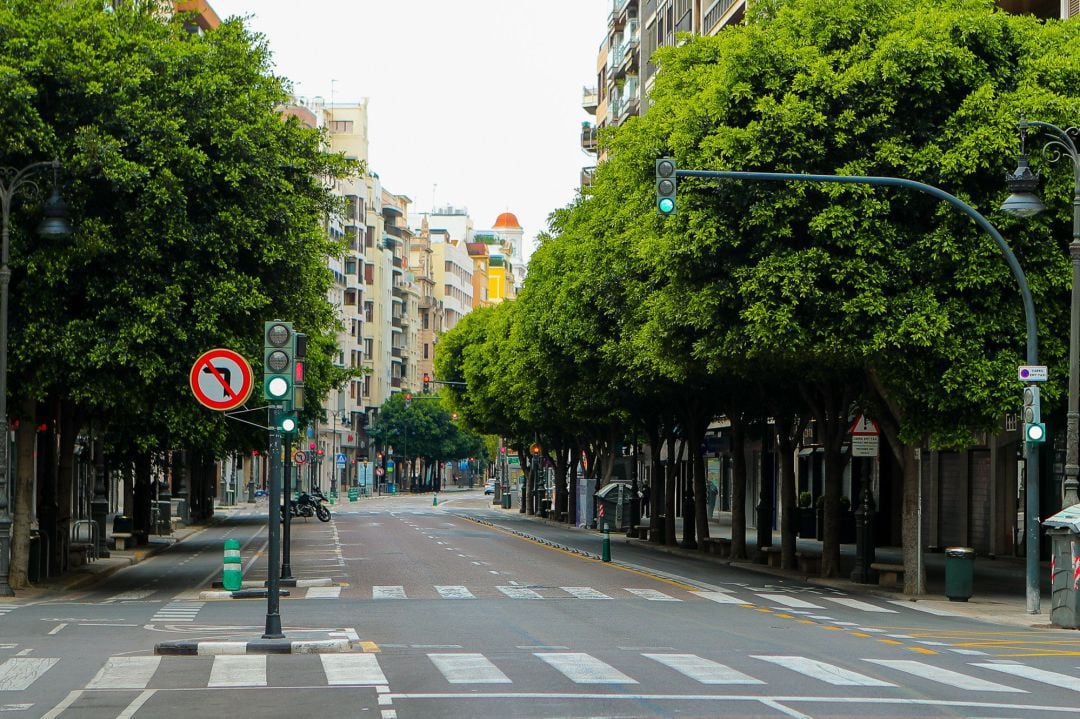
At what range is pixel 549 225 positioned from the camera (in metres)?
54.0

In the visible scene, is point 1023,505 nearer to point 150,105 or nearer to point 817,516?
point 817,516

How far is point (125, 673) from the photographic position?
1549 cm

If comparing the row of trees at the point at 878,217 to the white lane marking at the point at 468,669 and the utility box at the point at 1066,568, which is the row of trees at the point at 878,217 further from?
the white lane marking at the point at 468,669

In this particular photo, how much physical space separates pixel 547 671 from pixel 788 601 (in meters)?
12.7

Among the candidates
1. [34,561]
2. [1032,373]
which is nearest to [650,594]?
[1032,373]

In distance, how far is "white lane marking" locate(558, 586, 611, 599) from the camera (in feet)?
89.6

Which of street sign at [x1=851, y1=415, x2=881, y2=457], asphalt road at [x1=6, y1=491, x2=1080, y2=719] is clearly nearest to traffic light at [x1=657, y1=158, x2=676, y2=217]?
asphalt road at [x1=6, y1=491, x2=1080, y2=719]

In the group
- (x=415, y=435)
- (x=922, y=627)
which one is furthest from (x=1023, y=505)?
(x=415, y=435)

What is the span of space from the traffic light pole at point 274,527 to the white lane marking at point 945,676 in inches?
238

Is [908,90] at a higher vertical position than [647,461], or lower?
higher

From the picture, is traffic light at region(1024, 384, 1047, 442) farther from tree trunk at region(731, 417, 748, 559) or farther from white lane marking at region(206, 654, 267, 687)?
tree trunk at region(731, 417, 748, 559)

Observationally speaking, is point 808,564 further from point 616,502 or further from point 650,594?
point 616,502

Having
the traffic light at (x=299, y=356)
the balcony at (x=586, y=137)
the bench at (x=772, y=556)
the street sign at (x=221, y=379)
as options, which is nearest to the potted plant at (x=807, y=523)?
the bench at (x=772, y=556)

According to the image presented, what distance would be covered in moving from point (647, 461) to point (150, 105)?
62.1 m
